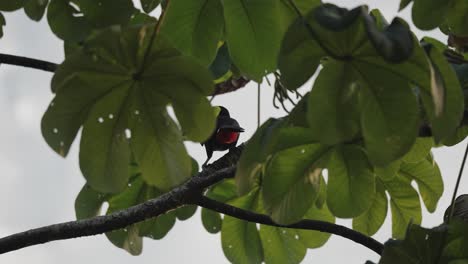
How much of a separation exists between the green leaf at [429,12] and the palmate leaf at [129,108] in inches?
19.6

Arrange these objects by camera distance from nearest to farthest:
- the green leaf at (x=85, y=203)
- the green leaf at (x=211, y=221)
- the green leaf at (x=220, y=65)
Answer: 1. the green leaf at (x=220, y=65)
2. the green leaf at (x=85, y=203)
3. the green leaf at (x=211, y=221)

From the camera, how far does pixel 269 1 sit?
1692 mm

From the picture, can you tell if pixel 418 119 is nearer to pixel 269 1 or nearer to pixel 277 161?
pixel 277 161

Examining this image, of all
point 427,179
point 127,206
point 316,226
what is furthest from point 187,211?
point 316,226

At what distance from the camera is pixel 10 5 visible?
72.7 inches

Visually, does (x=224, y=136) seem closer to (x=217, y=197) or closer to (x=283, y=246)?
(x=217, y=197)

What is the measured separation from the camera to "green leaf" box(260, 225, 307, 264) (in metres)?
2.46

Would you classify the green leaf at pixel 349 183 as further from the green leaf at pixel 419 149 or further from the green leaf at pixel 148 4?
the green leaf at pixel 148 4

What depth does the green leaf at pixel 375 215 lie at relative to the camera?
2.14 meters

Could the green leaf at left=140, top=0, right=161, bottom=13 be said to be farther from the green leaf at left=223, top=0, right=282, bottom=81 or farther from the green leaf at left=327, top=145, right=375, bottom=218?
the green leaf at left=327, top=145, right=375, bottom=218

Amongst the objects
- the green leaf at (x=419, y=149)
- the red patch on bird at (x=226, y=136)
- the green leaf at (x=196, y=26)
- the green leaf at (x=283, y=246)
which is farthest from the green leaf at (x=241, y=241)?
the green leaf at (x=196, y=26)

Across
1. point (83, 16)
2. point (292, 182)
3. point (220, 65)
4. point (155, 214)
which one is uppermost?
point (83, 16)

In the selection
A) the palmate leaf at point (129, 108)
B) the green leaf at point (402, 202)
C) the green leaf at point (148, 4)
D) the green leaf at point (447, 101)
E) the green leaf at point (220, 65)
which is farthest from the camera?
the green leaf at point (402, 202)

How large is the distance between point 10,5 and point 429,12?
35.3 inches
